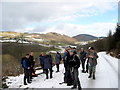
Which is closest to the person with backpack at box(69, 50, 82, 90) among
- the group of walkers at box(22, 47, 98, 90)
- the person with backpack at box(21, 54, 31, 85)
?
the group of walkers at box(22, 47, 98, 90)

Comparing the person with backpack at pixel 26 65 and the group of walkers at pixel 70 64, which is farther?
the person with backpack at pixel 26 65

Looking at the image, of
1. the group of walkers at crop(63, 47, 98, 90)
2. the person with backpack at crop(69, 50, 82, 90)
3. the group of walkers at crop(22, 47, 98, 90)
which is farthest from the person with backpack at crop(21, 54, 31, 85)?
the person with backpack at crop(69, 50, 82, 90)

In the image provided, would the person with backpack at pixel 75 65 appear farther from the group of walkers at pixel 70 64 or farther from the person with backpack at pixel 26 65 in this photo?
the person with backpack at pixel 26 65

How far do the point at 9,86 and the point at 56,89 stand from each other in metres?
2.84

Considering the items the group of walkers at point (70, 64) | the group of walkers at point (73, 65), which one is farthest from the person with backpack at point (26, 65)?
the group of walkers at point (73, 65)

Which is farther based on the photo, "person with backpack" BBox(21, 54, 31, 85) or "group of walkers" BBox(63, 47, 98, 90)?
"person with backpack" BBox(21, 54, 31, 85)

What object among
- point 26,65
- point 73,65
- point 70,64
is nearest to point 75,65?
point 73,65

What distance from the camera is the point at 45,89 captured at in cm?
930

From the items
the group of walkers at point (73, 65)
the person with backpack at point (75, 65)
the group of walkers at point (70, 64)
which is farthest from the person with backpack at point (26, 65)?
the person with backpack at point (75, 65)

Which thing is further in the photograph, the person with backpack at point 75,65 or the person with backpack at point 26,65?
the person with backpack at point 26,65

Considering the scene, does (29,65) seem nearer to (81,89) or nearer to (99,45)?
(81,89)

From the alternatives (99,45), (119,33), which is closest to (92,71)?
(119,33)

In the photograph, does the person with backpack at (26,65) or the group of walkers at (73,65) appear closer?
the group of walkers at (73,65)

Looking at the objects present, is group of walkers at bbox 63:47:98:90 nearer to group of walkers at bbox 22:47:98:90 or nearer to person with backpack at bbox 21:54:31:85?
group of walkers at bbox 22:47:98:90
